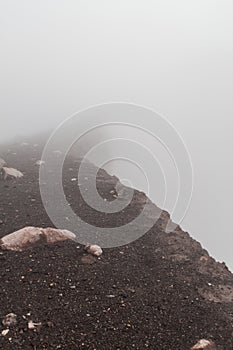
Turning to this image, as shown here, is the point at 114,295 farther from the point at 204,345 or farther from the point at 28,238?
the point at 28,238

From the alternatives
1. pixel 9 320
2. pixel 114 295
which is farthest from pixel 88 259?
pixel 9 320

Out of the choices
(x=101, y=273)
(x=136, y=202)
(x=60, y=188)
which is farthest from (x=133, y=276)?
(x=60, y=188)

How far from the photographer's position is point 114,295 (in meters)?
7.04

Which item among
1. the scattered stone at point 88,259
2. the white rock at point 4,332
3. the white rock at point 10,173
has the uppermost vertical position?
the white rock at point 10,173

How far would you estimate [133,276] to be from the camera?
25.8ft

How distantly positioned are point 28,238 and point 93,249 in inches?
60.1

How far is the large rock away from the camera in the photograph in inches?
324

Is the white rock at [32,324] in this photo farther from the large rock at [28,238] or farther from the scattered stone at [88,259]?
the large rock at [28,238]

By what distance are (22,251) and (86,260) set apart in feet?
4.70

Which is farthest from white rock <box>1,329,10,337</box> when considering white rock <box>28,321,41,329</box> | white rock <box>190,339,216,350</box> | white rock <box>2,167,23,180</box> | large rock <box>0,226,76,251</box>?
white rock <box>2,167,23,180</box>

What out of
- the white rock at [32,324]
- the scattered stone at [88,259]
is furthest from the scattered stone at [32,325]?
the scattered stone at [88,259]

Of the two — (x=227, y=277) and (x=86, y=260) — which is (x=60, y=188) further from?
(x=227, y=277)

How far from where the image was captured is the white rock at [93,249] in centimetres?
852

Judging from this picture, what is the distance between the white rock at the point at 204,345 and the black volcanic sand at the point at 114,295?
109mm
